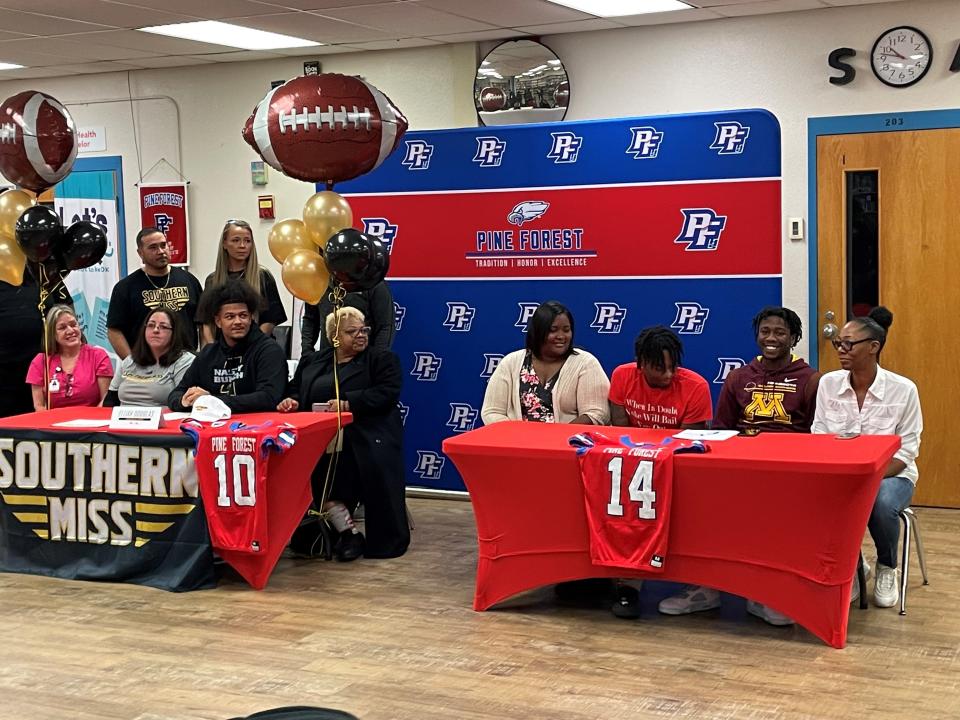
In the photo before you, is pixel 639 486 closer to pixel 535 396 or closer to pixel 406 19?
pixel 535 396

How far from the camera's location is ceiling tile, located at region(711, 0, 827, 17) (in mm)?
6102

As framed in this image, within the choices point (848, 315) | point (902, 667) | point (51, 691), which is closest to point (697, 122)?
point (848, 315)

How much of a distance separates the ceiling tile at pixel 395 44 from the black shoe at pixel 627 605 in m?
3.90

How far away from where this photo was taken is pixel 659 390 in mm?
4879

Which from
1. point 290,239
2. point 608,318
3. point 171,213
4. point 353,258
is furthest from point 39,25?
point 608,318

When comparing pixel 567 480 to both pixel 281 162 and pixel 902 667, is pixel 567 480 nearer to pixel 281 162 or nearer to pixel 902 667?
pixel 902 667

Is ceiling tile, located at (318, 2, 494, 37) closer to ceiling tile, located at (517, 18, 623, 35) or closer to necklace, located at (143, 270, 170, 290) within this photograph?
ceiling tile, located at (517, 18, 623, 35)

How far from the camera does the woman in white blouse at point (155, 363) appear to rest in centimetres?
557

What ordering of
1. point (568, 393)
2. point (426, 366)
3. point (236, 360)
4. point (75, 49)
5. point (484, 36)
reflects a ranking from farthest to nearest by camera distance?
point (75, 49) < point (484, 36) < point (426, 366) < point (236, 360) < point (568, 393)

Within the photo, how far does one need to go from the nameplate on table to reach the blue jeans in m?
2.84

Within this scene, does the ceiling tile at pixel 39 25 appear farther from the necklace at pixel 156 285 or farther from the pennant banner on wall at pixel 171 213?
the pennant banner on wall at pixel 171 213

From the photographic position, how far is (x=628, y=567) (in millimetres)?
4227

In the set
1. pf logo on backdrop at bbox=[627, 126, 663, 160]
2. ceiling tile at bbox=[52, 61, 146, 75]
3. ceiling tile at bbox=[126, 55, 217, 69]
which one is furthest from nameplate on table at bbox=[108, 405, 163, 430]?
ceiling tile at bbox=[52, 61, 146, 75]

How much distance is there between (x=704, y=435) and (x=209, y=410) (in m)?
2.04
